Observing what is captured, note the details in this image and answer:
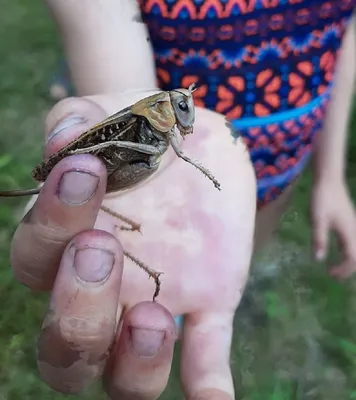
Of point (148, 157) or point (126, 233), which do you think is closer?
point (148, 157)

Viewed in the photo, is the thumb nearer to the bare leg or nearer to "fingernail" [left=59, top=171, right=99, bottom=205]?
the bare leg

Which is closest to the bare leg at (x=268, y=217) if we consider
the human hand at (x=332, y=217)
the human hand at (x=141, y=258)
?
the human hand at (x=332, y=217)

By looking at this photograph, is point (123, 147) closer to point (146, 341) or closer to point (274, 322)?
point (146, 341)

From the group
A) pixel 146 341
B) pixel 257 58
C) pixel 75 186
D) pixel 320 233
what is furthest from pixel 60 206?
pixel 320 233

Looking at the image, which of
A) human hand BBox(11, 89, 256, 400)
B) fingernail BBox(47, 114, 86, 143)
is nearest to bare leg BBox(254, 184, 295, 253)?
human hand BBox(11, 89, 256, 400)

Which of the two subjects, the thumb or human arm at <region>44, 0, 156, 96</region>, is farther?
the thumb

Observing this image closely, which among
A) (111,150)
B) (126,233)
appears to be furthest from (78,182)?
(126,233)

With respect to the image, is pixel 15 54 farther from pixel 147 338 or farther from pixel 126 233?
pixel 147 338
